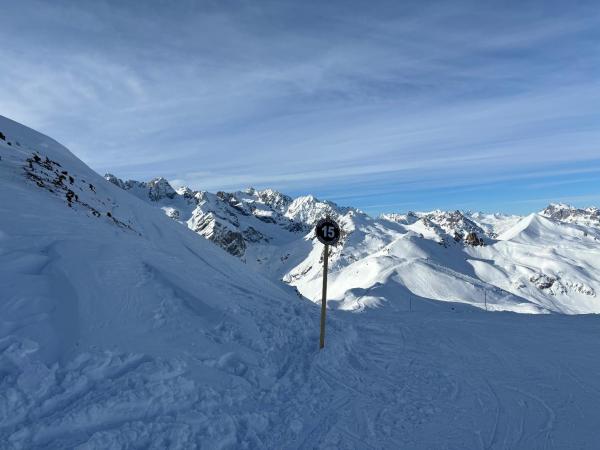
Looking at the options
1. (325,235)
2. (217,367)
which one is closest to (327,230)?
(325,235)

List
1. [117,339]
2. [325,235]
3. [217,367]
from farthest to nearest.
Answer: [325,235], [217,367], [117,339]

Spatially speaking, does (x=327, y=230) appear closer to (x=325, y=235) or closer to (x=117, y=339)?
(x=325, y=235)

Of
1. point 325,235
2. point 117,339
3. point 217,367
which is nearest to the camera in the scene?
point 117,339

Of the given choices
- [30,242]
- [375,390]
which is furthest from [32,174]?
[375,390]

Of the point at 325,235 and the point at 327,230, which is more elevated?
the point at 327,230

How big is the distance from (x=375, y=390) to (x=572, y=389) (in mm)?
4249

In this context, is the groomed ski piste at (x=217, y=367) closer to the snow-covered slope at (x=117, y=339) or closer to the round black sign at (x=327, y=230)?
the snow-covered slope at (x=117, y=339)

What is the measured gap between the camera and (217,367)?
7.72 meters

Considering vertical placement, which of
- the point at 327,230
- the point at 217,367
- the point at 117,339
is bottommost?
the point at 217,367

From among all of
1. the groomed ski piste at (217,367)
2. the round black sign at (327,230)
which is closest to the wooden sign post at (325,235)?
the round black sign at (327,230)

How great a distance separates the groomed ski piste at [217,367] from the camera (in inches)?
231

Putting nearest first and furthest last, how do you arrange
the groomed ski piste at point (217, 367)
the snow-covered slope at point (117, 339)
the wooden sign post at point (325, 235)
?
1. the snow-covered slope at point (117, 339)
2. the groomed ski piste at point (217, 367)
3. the wooden sign post at point (325, 235)

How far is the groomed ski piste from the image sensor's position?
586 centimetres

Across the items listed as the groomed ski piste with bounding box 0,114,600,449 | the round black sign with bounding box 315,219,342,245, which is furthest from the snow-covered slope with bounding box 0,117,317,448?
the round black sign with bounding box 315,219,342,245
